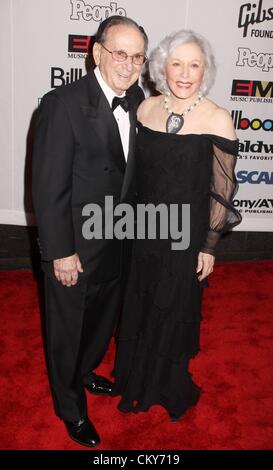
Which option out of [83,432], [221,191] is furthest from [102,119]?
[83,432]

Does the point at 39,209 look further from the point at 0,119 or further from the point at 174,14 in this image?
the point at 174,14

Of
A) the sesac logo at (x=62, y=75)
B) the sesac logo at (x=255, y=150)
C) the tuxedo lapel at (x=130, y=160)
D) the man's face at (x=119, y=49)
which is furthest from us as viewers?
the sesac logo at (x=255, y=150)

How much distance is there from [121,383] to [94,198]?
4.01 feet

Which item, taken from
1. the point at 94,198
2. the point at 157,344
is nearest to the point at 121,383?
the point at 157,344

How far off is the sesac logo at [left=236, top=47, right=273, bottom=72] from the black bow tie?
2.09m

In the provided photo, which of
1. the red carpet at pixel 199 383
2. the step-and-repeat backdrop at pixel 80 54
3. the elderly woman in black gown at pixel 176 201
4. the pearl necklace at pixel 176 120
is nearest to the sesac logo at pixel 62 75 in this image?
the step-and-repeat backdrop at pixel 80 54

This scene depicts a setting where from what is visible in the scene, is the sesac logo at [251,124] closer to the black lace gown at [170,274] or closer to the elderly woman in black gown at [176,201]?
the elderly woman in black gown at [176,201]

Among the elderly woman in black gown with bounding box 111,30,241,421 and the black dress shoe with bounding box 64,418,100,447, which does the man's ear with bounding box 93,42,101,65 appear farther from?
the black dress shoe with bounding box 64,418,100,447

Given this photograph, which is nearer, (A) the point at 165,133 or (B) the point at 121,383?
(A) the point at 165,133

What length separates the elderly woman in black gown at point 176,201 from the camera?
77.5 inches

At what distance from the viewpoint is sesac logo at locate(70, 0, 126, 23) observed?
11.3 feet

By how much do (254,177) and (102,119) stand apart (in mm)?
2535

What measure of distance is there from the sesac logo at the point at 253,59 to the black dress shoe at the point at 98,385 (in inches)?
106

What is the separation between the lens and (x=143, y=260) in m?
2.28
